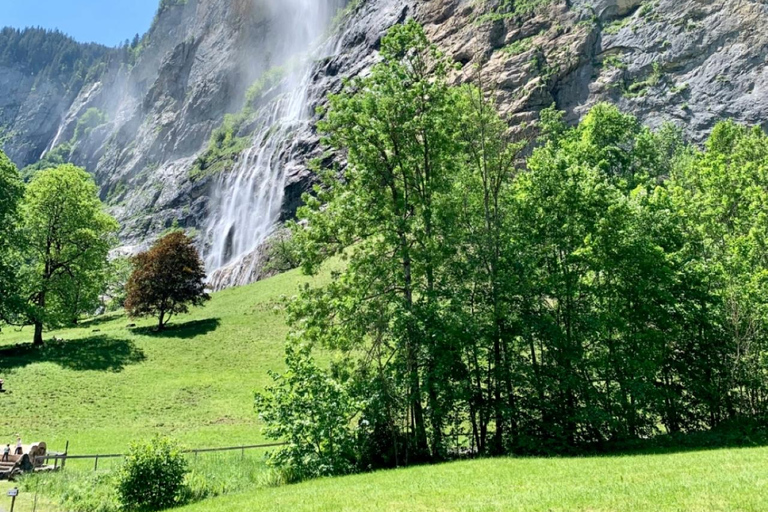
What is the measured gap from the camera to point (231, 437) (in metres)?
22.2

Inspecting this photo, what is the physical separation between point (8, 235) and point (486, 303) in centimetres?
3602

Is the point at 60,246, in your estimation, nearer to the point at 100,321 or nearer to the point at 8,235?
the point at 8,235

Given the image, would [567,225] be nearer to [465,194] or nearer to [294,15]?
[465,194]

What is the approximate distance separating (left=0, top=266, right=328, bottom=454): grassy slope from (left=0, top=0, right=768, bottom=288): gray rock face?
67.2 feet

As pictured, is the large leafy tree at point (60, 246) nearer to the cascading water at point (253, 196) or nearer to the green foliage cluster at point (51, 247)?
the green foliage cluster at point (51, 247)

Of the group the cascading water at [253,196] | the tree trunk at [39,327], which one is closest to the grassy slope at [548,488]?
the tree trunk at [39,327]

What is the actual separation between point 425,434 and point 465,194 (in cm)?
889

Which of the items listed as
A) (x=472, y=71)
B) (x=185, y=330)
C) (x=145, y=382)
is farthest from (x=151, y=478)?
(x=472, y=71)

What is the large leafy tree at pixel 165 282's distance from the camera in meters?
42.1

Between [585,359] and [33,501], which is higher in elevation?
[585,359]

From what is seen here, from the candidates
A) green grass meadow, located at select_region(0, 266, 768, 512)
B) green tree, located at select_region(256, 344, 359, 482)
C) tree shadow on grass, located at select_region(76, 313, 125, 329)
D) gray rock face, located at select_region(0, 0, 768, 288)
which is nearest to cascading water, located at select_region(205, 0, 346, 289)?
gray rock face, located at select_region(0, 0, 768, 288)

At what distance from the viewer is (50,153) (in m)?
182

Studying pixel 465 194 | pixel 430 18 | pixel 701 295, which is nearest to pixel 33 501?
pixel 465 194

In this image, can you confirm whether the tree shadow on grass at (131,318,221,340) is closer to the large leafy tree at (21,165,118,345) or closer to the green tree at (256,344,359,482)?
the large leafy tree at (21,165,118,345)
